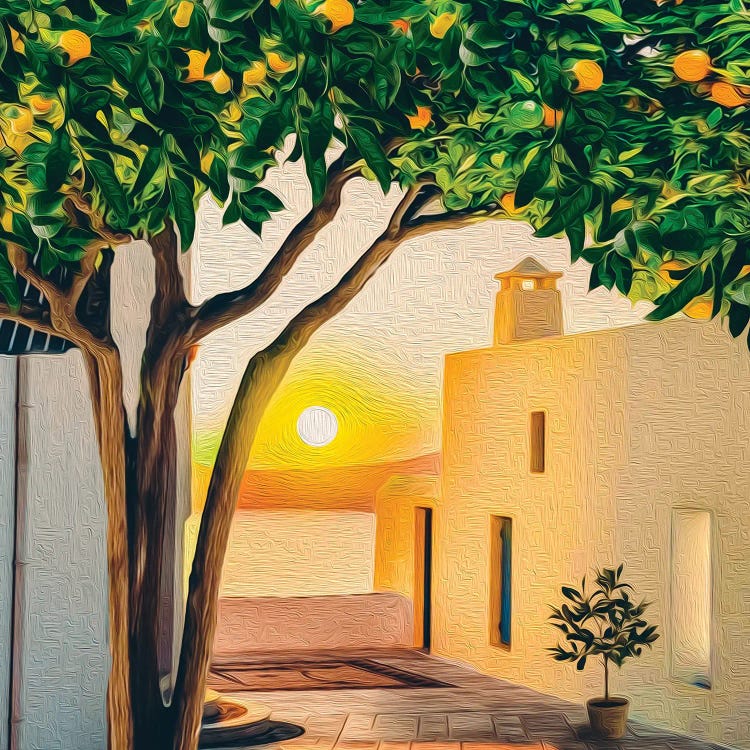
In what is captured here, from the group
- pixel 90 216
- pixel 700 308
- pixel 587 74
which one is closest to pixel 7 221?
pixel 90 216

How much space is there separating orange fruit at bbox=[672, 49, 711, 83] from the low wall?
24.4 feet

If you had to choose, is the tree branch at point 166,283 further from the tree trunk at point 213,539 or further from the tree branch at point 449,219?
the tree branch at point 449,219

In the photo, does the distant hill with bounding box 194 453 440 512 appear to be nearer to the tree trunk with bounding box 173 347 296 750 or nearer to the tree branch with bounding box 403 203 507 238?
the tree trunk with bounding box 173 347 296 750

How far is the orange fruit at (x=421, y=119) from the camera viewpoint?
11.5 feet

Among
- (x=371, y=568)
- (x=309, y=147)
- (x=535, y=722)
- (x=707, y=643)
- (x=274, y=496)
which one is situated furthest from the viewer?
(x=371, y=568)

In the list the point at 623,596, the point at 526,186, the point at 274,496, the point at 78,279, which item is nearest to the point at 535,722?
the point at 623,596

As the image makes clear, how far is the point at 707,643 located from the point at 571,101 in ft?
20.5

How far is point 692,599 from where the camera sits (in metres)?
8.73

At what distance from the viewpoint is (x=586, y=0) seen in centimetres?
318

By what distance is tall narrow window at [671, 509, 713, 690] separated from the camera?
28.1 feet

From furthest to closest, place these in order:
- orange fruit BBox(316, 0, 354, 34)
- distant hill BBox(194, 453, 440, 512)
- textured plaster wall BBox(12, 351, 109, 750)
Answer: distant hill BBox(194, 453, 440, 512) < textured plaster wall BBox(12, 351, 109, 750) < orange fruit BBox(316, 0, 354, 34)

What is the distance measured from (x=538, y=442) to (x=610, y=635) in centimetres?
307

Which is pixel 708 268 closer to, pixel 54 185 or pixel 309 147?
pixel 309 147

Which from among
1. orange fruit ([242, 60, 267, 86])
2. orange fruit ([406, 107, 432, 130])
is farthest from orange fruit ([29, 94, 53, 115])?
orange fruit ([406, 107, 432, 130])
